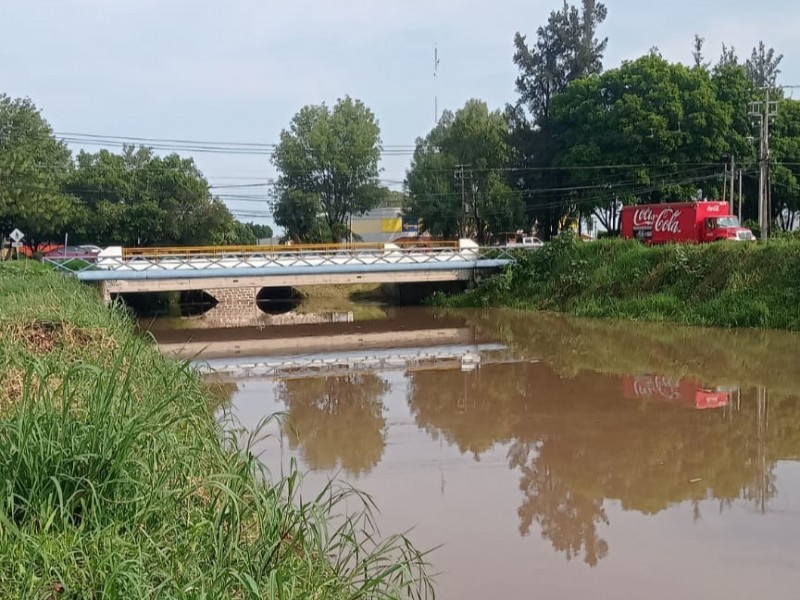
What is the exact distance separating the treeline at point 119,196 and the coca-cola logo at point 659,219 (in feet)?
62.3

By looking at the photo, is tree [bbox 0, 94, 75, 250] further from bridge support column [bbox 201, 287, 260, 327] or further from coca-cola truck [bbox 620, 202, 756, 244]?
coca-cola truck [bbox 620, 202, 756, 244]

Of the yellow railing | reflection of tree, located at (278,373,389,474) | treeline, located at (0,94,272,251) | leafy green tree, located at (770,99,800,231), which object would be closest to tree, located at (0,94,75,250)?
treeline, located at (0,94,272,251)

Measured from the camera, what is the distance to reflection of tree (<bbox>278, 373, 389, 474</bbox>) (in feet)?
25.4

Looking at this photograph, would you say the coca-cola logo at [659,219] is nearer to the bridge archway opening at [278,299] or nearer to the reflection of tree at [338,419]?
the bridge archway opening at [278,299]

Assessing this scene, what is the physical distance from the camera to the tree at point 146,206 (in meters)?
33.6

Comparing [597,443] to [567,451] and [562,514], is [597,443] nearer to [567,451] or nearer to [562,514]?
[567,451]

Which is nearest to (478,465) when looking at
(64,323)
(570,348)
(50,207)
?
(64,323)

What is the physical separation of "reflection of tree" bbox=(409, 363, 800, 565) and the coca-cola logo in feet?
45.3

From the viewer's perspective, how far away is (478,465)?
24.6ft

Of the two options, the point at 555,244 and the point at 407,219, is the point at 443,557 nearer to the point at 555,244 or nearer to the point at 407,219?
the point at 555,244

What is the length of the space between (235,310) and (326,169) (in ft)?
32.8

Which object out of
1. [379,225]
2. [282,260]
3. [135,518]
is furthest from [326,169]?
[135,518]

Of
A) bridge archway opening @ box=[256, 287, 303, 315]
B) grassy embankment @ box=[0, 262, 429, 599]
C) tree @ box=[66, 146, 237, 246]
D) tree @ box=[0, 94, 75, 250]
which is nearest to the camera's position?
grassy embankment @ box=[0, 262, 429, 599]

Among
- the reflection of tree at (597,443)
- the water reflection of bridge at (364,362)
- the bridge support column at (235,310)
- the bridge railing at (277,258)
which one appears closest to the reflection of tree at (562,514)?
the reflection of tree at (597,443)
